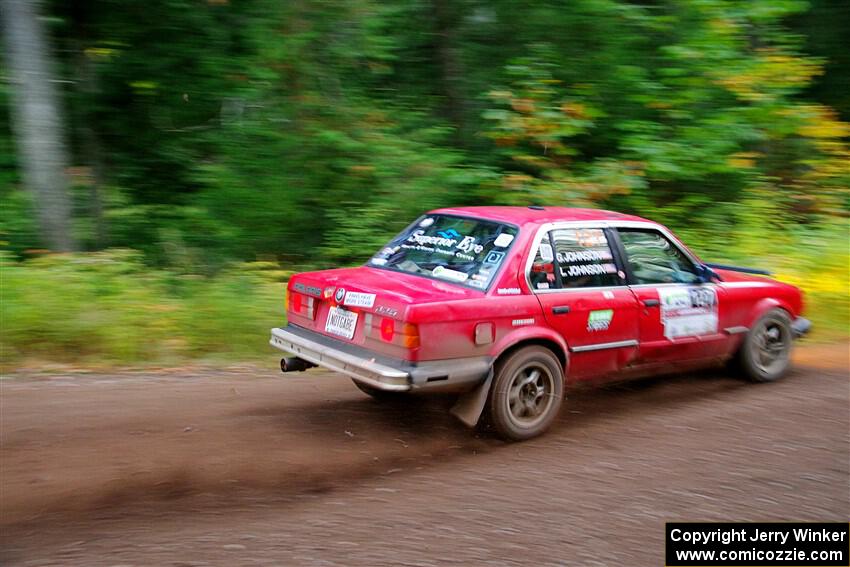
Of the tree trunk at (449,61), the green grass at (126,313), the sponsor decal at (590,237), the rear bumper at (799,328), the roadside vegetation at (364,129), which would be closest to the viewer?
the sponsor decal at (590,237)

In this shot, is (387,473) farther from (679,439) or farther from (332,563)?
(679,439)

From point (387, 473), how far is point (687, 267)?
3187 millimetres

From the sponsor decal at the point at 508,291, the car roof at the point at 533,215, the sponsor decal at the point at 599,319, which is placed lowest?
the sponsor decal at the point at 599,319

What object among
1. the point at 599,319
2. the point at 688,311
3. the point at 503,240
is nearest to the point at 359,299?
the point at 503,240

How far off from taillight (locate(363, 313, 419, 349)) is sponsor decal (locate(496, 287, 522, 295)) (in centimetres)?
74

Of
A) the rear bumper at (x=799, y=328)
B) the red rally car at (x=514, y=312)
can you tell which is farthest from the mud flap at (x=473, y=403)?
the rear bumper at (x=799, y=328)

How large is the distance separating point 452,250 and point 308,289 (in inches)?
42.9

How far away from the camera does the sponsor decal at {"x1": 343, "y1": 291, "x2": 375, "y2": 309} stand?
5.23 m

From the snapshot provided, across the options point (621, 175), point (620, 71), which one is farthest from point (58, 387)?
point (620, 71)

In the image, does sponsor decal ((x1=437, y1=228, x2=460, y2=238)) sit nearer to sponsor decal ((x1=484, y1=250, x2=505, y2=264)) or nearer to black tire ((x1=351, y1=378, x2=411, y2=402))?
sponsor decal ((x1=484, y1=250, x2=505, y2=264))

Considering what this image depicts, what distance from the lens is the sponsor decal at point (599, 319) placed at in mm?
5793

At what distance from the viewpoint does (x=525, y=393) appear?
5.56m

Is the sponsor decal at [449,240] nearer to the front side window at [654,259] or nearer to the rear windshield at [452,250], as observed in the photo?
the rear windshield at [452,250]

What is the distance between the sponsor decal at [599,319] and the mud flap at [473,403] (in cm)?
97
